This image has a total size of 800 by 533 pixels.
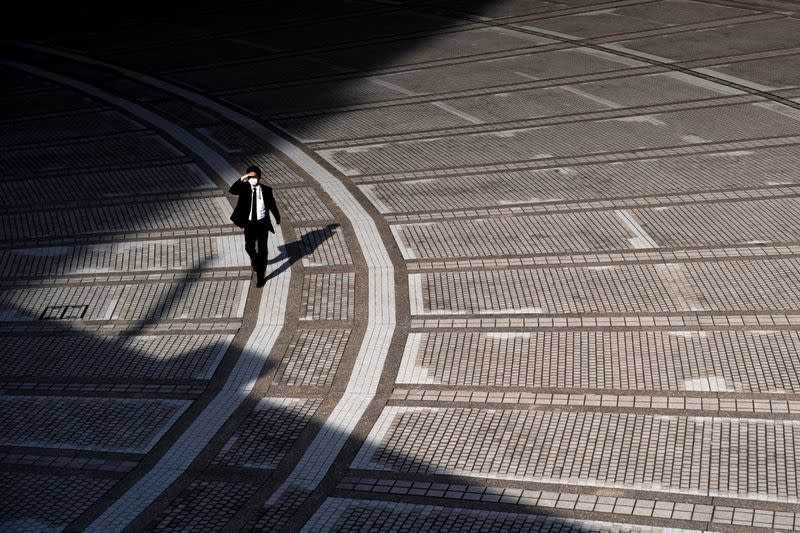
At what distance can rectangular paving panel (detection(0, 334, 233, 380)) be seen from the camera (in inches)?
415

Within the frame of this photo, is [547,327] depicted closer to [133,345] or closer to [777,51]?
[133,345]

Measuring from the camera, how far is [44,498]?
857 cm

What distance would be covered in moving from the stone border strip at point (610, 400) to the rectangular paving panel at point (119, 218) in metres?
5.57

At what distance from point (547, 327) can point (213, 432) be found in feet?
11.9

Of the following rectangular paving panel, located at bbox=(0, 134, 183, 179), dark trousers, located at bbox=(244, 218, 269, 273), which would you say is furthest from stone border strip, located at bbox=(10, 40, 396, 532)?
rectangular paving panel, located at bbox=(0, 134, 183, 179)

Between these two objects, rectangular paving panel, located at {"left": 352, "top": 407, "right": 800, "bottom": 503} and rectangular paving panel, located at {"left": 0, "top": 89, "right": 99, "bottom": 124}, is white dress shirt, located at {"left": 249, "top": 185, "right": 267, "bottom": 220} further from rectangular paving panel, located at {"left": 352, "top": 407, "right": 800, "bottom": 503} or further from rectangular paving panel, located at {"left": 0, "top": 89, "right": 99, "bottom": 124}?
rectangular paving panel, located at {"left": 0, "top": 89, "right": 99, "bottom": 124}

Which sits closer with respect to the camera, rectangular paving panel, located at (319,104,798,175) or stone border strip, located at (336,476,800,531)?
stone border strip, located at (336,476,800,531)

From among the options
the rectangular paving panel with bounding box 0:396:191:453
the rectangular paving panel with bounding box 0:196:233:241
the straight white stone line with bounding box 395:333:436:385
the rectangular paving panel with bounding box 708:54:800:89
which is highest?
the rectangular paving panel with bounding box 708:54:800:89

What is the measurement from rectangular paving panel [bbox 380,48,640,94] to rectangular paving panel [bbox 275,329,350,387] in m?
10.4

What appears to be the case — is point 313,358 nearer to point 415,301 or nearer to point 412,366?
point 412,366

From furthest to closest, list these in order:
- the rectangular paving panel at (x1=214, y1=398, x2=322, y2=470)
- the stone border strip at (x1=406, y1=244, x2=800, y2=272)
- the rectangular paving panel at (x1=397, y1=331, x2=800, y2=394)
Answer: the stone border strip at (x1=406, y1=244, x2=800, y2=272)
the rectangular paving panel at (x1=397, y1=331, x2=800, y2=394)
the rectangular paving panel at (x1=214, y1=398, x2=322, y2=470)

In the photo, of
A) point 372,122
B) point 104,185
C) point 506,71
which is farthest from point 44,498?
point 506,71

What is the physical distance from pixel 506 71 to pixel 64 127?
28.8ft

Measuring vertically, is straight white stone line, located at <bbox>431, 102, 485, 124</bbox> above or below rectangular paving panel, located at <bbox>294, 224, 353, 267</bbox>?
above
